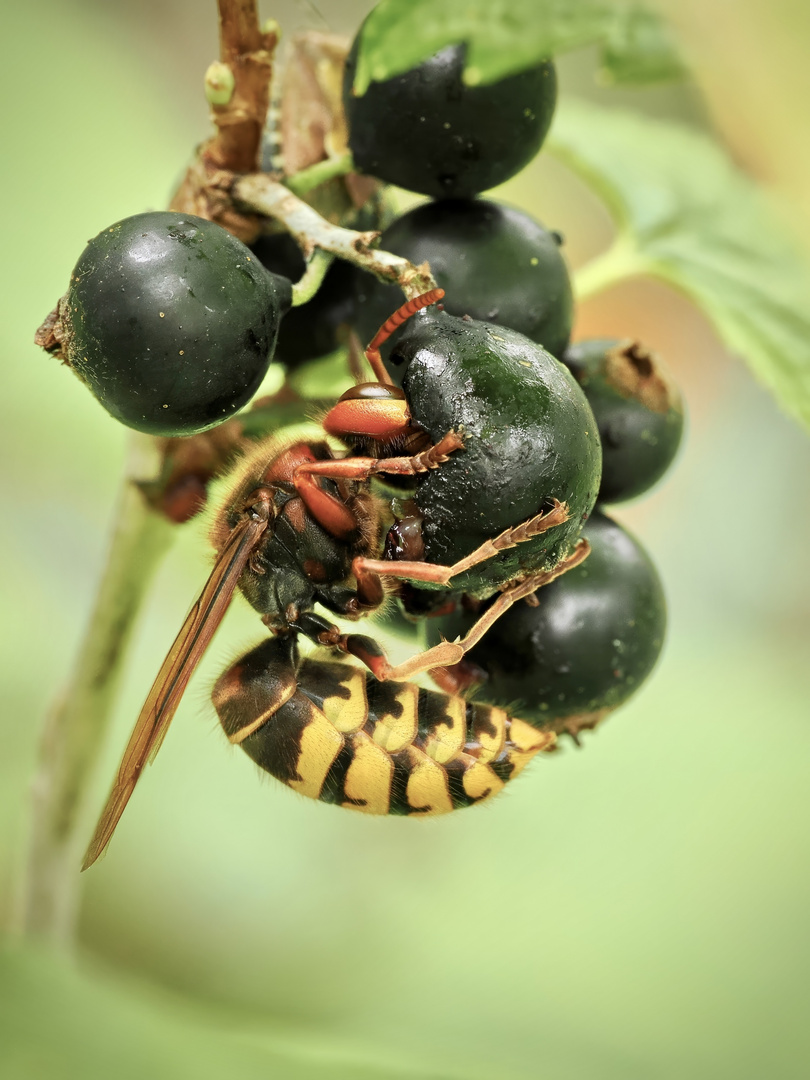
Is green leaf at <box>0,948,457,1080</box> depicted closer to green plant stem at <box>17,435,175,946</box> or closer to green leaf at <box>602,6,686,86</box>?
green plant stem at <box>17,435,175,946</box>

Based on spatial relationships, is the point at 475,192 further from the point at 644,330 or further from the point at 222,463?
the point at 644,330

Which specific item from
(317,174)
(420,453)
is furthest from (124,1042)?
(317,174)

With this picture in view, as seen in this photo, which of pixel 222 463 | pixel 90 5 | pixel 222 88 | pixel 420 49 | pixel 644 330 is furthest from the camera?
pixel 644 330

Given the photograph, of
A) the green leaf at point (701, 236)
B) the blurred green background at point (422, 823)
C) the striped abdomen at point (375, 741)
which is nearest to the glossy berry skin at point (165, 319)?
the striped abdomen at point (375, 741)

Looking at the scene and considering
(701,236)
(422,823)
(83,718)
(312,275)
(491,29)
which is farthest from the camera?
(422,823)

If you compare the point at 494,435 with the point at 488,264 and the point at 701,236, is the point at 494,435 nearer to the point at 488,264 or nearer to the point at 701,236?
the point at 488,264

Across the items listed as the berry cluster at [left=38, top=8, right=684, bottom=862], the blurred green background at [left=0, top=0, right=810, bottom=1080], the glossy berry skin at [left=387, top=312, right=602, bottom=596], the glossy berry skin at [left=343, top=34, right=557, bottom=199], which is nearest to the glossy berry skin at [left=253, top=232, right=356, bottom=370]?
the berry cluster at [left=38, top=8, right=684, bottom=862]

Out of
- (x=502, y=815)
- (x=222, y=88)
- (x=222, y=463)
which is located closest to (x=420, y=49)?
(x=222, y=88)
